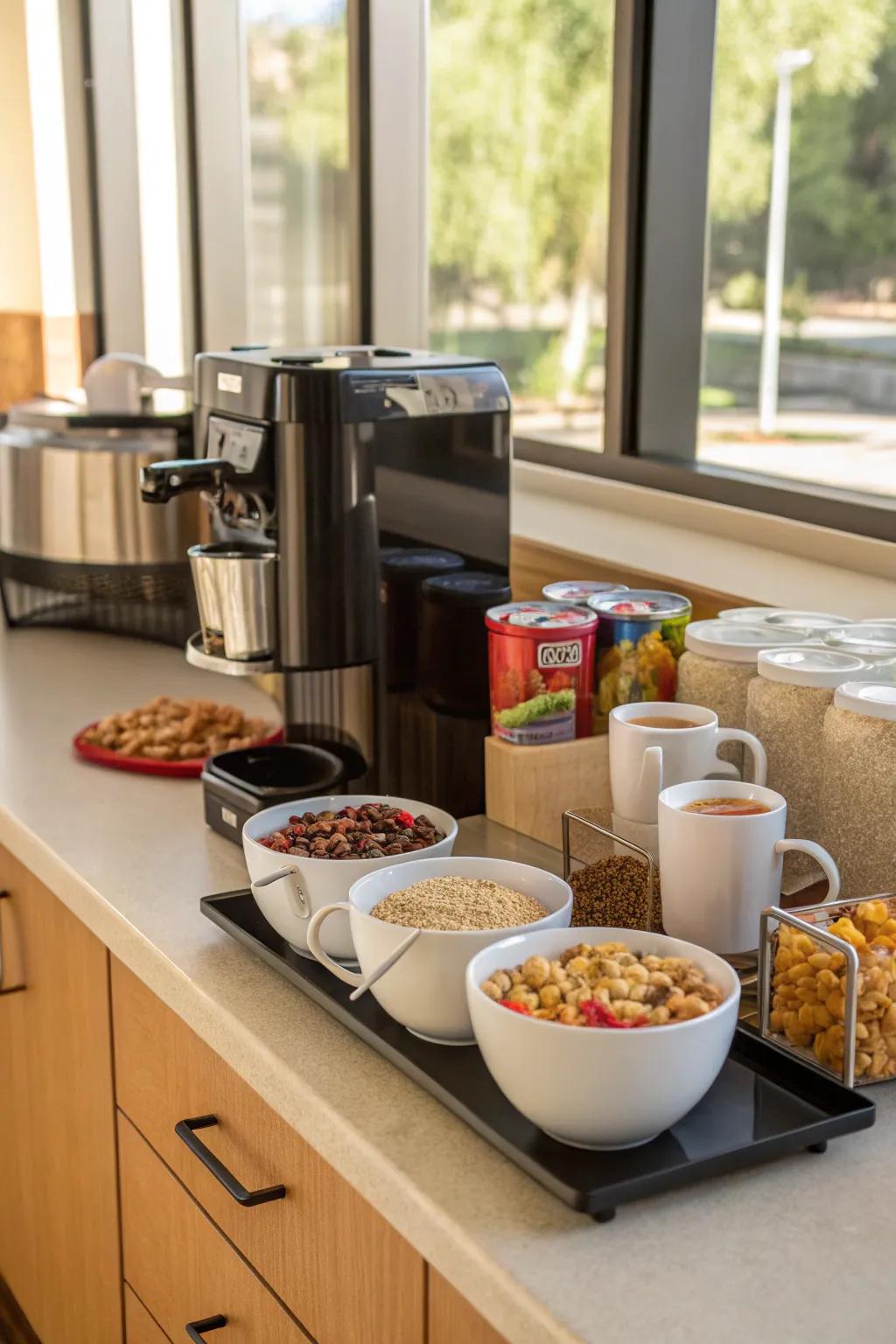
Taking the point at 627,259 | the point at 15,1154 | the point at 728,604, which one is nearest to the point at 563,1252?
the point at 728,604

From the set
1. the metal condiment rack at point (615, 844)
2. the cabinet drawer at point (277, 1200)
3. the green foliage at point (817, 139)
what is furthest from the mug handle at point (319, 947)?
the green foliage at point (817, 139)

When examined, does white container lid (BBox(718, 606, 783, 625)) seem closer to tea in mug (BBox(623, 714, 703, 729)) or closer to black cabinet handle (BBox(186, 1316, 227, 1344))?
tea in mug (BBox(623, 714, 703, 729))

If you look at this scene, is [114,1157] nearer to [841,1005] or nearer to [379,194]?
[841,1005]

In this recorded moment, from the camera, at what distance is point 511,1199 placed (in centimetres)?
74

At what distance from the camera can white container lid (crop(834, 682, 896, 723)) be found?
99cm

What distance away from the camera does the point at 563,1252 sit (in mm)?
694

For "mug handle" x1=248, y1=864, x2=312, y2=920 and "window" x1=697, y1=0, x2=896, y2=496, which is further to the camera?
"window" x1=697, y1=0, x2=896, y2=496

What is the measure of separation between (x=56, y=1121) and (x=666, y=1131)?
86cm

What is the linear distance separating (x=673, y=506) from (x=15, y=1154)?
105 cm

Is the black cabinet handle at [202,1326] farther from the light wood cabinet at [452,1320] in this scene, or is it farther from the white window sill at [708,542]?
the white window sill at [708,542]

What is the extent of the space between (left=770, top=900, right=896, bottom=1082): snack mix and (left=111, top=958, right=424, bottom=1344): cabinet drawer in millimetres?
269

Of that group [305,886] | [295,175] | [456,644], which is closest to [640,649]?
[456,644]

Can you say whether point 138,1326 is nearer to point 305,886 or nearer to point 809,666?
point 305,886

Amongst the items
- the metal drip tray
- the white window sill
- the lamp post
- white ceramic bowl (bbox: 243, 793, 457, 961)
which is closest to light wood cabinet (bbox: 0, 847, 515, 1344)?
white ceramic bowl (bbox: 243, 793, 457, 961)
